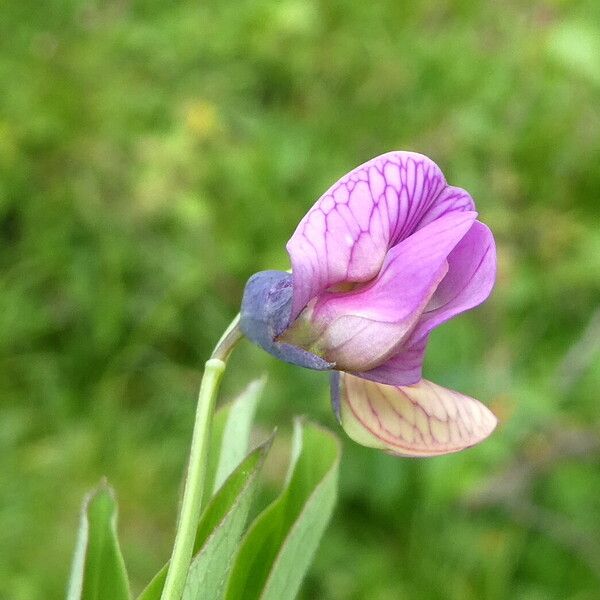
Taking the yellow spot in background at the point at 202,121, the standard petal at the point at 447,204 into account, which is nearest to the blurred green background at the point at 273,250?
the yellow spot in background at the point at 202,121

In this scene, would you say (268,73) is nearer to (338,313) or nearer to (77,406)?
(77,406)

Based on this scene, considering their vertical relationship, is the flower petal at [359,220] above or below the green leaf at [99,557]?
above

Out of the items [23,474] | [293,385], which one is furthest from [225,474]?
[23,474]

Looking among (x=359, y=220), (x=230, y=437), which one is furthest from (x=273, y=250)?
(x=359, y=220)

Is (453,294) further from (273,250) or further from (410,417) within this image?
(273,250)

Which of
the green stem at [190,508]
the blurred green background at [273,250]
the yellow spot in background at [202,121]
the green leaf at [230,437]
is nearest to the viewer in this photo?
the green stem at [190,508]

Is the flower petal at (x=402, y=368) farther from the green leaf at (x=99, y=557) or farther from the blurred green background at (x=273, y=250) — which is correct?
the blurred green background at (x=273, y=250)

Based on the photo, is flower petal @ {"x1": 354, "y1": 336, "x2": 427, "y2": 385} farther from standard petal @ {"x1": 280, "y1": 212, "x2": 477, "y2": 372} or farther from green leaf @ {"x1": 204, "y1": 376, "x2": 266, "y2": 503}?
green leaf @ {"x1": 204, "y1": 376, "x2": 266, "y2": 503}
